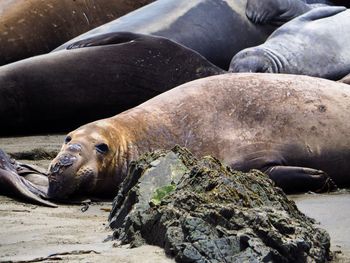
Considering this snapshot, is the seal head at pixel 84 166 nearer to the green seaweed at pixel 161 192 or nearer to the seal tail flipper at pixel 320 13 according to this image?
the green seaweed at pixel 161 192

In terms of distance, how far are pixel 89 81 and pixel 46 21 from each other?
2204 mm

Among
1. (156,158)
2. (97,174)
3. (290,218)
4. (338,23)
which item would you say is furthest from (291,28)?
(290,218)

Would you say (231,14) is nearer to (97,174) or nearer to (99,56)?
(99,56)

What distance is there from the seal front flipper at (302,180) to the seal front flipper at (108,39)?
2.87 metres

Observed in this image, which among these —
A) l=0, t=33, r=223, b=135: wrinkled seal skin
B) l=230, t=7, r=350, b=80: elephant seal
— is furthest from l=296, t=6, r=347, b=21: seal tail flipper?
l=0, t=33, r=223, b=135: wrinkled seal skin

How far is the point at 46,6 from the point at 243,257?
23.8ft

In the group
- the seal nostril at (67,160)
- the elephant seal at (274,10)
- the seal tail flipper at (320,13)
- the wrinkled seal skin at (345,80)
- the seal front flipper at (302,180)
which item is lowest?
the elephant seal at (274,10)

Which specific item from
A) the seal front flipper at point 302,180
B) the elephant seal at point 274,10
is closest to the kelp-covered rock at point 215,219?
the seal front flipper at point 302,180

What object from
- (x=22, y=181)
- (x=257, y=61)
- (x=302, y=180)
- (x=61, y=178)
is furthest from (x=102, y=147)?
(x=257, y=61)

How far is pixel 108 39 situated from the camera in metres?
8.92

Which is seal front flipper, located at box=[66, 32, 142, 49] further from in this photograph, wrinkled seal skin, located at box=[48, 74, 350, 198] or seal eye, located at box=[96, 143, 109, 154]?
seal eye, located at box=[96, 143, 109, 154]

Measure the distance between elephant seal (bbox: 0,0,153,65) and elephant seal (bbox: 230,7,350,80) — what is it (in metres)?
1.99

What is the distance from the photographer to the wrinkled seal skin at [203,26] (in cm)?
971

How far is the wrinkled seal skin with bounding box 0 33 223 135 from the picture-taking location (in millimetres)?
8430
